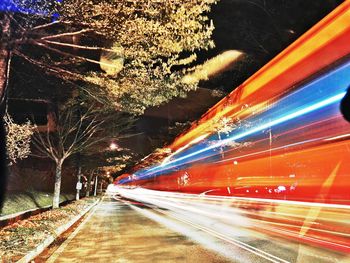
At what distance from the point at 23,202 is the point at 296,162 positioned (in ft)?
60.8

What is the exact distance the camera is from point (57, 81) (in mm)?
13336

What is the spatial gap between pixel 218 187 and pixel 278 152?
11415 mm

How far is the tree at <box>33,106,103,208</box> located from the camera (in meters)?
22.6

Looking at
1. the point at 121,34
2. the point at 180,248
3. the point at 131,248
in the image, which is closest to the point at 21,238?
the point at 131,248

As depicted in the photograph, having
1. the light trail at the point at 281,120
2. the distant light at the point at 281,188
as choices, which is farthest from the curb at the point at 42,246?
the distant light at the point at 281,188

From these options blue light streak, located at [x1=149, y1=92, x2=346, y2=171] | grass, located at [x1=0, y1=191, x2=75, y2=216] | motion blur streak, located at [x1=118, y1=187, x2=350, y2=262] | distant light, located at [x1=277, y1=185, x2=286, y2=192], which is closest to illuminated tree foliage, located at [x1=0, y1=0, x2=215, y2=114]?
motion blur streak, located at [x1=118, y1=187, x2=350, y2=262]

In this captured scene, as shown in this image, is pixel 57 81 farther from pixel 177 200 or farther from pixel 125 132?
pixel 177 200

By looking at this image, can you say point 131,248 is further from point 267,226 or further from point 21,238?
point 267,226

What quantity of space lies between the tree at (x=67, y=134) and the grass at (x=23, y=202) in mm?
2455

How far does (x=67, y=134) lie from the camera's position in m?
23.4

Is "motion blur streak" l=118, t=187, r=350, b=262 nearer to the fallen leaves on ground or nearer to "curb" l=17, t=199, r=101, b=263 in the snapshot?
"curb" l=17, t=199, r=101, b=263

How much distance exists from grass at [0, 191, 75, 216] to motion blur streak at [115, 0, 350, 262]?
1077cm

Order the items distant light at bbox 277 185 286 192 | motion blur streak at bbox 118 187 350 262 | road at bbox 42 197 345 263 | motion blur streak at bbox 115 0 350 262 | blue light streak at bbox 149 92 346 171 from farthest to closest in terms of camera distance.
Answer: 1. distant light at bbox 277 185 286 192
2. blue light streak at bbox 149 92 346 171
3. motion blur streak at bbox 115 0 350 262
4. motion blur streak at bbox 118 187 350 262
5. road at bbox 42 197 345 263

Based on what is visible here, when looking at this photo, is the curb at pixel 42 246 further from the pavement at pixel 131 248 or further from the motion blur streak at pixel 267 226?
the motion blur streak at pixel 267 226
